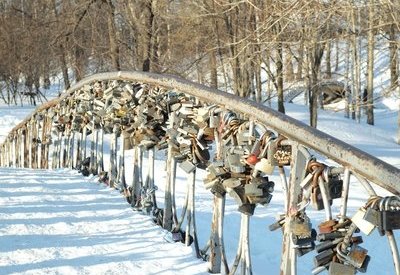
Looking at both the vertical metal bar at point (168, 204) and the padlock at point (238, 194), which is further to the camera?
the vertical metal bar at point (168, 204)

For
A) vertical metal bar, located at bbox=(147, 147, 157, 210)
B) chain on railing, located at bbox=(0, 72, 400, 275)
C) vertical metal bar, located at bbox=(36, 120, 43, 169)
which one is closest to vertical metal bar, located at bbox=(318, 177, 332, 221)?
chain on railing, located at bbox=(0, 72, 400, 275)

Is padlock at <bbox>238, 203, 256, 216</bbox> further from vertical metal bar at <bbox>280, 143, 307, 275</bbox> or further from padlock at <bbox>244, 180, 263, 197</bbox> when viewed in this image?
vertical metal bar at <bbox>280, 143, 307, 275</bbox>

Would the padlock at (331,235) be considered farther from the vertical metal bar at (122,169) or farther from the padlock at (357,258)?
the vertical metal bar at (122,169)

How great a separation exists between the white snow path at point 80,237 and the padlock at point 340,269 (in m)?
1.25

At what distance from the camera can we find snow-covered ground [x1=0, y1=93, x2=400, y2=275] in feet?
9.49

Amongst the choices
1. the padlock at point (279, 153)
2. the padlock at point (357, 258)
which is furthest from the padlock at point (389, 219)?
the padlock at point (279, 153)

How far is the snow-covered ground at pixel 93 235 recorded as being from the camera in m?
2.89

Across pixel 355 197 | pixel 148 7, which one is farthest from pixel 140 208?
pixel 148 7

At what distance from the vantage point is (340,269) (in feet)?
5.63

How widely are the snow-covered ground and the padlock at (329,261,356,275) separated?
1.25 meters

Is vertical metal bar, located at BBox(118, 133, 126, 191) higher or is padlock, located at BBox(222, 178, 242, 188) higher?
padlock, located at BBox(222, 178, 242, 188)

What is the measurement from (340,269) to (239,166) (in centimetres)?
91

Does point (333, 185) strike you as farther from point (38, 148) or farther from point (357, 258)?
point (38, 148)

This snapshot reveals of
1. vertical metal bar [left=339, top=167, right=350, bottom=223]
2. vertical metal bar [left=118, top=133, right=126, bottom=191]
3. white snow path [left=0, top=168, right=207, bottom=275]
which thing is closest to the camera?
vertical metal bar [left=339, top=167, right=350, bottom=223]
